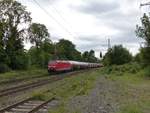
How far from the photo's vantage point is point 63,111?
50.7ft

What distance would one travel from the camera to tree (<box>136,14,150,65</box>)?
187ft

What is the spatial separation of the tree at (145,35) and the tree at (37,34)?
110 ft

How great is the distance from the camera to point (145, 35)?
191 feet

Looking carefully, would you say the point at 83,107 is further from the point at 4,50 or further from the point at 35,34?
the point at 35,34

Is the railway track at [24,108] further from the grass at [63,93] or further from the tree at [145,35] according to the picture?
the tree at [145,35]

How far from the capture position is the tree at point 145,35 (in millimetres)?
56934

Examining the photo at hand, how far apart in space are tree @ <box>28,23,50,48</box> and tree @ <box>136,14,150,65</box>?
33612mm

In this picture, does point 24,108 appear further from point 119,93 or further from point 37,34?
point 37,34

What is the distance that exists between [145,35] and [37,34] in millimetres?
41455

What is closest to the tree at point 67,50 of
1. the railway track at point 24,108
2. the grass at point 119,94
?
the grass at point 119,94

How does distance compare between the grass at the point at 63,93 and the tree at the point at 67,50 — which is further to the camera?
the tree at the point at 67,50

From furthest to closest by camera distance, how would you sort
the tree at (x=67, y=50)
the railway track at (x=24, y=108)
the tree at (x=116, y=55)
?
the tree at (x=67, y=50), the tree at (x=116, y=55), the railway track at (x=24, y=108)

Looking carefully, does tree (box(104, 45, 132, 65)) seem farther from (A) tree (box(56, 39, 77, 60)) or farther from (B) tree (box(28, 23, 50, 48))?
(A) tree (box(56, 39, 77, 60))

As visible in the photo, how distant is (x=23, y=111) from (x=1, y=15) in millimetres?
66905
